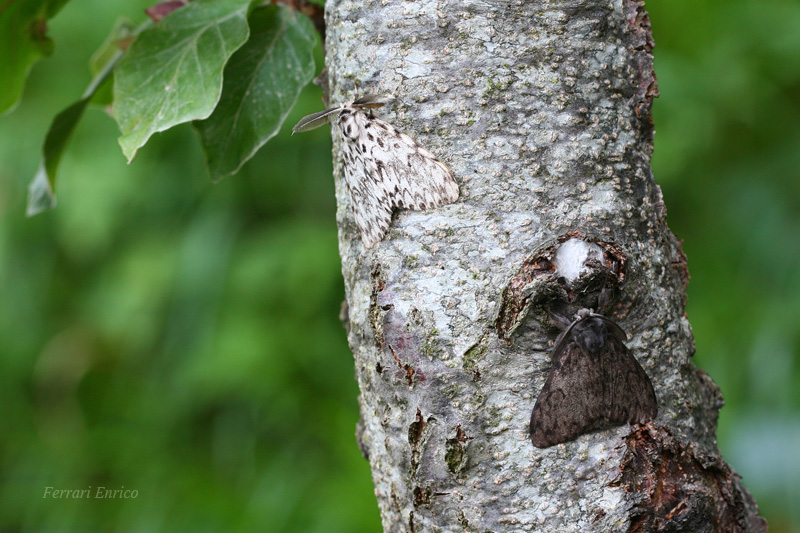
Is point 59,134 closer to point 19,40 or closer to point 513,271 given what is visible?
point 19,40

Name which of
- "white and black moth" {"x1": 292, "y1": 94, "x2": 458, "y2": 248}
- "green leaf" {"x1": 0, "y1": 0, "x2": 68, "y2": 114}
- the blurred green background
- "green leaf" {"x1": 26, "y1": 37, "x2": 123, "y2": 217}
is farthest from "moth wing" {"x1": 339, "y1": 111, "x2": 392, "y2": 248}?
the blurred green background

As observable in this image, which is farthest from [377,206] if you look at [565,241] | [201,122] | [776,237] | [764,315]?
[776,237]

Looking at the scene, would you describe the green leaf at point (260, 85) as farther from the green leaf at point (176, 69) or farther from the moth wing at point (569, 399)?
the moth wing at point (569, 399)

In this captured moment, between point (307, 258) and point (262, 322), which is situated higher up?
point (307, 258)

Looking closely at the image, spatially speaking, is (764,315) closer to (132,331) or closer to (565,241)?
(565,241)

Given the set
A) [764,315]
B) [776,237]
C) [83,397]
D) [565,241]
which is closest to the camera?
[565,241]

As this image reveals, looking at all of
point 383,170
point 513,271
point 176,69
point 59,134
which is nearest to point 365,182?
point 383,170

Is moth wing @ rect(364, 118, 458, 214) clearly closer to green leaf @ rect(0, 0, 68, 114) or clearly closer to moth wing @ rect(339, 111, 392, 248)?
moth wing @ rect(339, 111, 392, 248)
